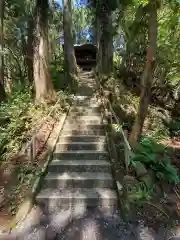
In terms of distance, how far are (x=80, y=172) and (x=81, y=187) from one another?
1.66 ft

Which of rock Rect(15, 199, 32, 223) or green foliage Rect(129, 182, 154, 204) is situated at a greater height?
green foliage Rect(129, 182, 154, 204)

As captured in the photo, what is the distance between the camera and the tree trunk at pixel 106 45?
41.3ft

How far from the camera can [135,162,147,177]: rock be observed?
17.2ft

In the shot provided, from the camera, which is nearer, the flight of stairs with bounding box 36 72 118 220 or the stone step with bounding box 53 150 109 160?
the flight of stairs with bounding box 36 72 118 220

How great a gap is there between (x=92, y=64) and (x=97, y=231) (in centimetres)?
1974

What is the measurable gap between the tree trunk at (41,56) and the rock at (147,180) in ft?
15.0

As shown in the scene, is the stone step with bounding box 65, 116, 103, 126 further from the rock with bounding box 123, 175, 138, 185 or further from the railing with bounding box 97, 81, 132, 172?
the rock with bounding box 123, 175, 138, 185

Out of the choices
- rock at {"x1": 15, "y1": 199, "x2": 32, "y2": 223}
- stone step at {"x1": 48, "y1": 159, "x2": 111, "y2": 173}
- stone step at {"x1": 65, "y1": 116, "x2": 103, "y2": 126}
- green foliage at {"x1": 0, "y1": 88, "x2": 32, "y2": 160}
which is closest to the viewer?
rock at {"x1": 15, "y1": 199, "x2": 32, "y2": 223}


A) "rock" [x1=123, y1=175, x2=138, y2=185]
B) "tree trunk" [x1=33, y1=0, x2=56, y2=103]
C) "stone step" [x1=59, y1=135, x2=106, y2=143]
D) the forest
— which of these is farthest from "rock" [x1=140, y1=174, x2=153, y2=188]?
"tree trunk" [x1=33, y1=0, x2=56, y2=103]

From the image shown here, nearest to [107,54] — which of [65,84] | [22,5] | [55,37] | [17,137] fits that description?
[65,84]

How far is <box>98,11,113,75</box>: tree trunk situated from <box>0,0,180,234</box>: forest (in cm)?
5

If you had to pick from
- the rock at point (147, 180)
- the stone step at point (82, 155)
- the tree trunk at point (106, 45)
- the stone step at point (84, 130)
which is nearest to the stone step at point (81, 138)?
the stone step at point (84, 130)

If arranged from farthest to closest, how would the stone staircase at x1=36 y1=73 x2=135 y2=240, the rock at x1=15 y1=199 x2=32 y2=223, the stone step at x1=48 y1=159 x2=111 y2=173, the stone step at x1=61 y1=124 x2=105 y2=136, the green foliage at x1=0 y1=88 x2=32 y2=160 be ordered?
the stone step at x1=61 y1=124 x2=105 y2=136, the green foliage at x1=0 y1=88 x2=32 y2=160, the stone step at x1=48 y1=159 x2=111 y2=173, the rock at x1=15 y1=199 x2=32 y2=223, the stone staircase at x1=36 y1=73 x2=135 y2=240

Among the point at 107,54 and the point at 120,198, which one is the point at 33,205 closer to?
the point at 120,198
